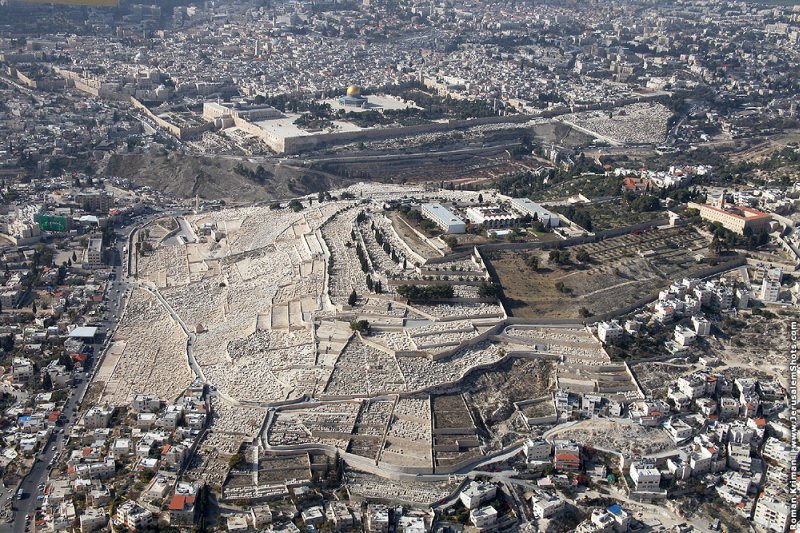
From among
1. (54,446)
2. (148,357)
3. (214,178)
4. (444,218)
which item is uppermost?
(214,178)

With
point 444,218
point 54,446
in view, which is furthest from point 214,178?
point 54,446

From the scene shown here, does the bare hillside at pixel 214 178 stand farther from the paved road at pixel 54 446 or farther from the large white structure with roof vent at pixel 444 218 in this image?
the paved road at pixel 54 446

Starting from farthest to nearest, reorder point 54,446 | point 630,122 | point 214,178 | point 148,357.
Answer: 1. point 630,122
2. point 214,178
3. point 148,357
4. point 54,446

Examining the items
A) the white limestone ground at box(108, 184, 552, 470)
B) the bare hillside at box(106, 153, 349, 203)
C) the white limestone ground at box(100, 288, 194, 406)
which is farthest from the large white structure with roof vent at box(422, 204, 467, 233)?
the bare hillside at box(106, 153, 349, 203)

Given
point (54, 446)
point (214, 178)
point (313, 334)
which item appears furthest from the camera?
point (214, 178)

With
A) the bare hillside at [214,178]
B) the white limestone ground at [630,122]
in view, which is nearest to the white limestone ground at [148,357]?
the bare hillside at [214,178]

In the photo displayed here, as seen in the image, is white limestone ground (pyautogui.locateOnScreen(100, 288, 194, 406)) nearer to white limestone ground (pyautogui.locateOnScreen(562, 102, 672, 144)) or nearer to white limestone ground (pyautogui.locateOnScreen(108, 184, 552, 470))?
white limestone ground (pyautogui.locateOnScreen(108, 184, 552, 470))

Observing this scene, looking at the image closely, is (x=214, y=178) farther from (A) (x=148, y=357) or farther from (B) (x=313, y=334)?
(B) (x=313, y=334)

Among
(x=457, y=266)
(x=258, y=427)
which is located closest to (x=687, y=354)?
(x=457, y=266)

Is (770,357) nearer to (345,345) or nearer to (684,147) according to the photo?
(345,345)
